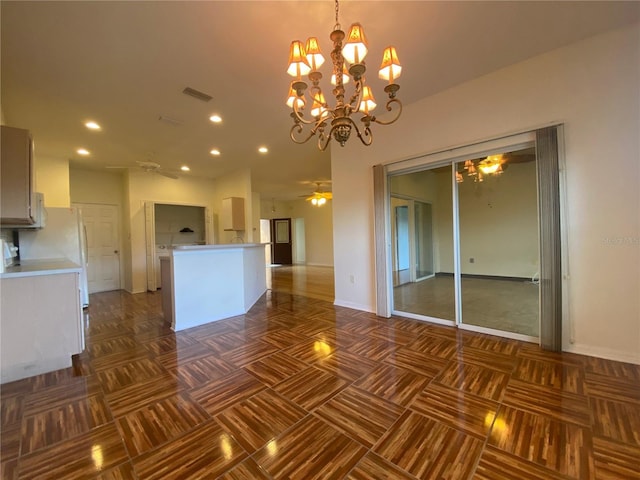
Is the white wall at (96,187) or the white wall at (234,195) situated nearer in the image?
the white wall at (96,187)

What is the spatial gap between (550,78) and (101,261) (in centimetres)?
881

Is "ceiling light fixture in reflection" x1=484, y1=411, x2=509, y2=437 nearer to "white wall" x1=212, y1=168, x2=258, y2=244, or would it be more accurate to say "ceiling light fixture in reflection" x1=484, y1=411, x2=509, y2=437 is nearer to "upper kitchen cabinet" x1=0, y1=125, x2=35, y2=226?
"upper kitchen cabinet" x1=0, y1=125, x2=35, y2=226

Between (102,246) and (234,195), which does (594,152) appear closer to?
(234,195)

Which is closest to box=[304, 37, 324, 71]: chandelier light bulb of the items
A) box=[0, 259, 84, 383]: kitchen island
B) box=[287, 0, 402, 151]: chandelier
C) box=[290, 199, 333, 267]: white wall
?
box=[287, 0, 402, 151]: chandelier

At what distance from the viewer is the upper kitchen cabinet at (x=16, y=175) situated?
2439 millimetres

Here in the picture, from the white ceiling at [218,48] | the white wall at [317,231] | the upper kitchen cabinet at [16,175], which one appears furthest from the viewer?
the white wall at [317,231]

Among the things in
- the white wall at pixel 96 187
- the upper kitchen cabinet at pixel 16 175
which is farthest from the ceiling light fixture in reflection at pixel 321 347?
the white wall at pixel 96 187

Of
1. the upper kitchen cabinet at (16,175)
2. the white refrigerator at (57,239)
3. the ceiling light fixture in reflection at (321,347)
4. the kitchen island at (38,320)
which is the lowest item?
the ceiling light fixture in reflection at (321,347)

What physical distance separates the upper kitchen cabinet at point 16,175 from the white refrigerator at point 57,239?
2.10 m

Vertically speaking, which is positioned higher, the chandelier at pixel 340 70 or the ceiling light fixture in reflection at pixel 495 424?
the chandelier at pixel 340 70

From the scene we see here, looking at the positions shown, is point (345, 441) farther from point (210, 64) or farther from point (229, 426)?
point (210, 64)

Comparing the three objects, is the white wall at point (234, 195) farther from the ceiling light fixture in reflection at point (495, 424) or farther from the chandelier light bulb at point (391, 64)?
the ceiling light fixture in reflection at point (495, 424)

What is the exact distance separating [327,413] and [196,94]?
141 inches

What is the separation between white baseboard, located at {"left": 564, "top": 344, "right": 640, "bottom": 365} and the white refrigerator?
6511 millimetres
